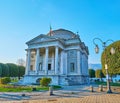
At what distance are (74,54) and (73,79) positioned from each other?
6250 millimetres

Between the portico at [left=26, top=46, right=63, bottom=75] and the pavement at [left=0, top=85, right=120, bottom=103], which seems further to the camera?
the portico at [left=26, top=46, right=63, bottom=75]

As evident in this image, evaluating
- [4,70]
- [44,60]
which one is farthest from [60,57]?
[4,70]

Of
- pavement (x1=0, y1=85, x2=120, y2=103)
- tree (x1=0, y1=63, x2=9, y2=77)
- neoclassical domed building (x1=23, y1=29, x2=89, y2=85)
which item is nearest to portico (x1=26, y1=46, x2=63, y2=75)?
neoclassical domed building (x1=23, y1=29, x2=89, y2=85)

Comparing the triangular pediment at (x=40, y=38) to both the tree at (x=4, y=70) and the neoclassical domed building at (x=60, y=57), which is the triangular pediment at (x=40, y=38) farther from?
the tree at (x=4, y=70)

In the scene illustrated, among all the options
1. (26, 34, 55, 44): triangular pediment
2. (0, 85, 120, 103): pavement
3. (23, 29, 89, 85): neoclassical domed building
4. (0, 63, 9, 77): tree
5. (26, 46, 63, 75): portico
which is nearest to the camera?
(0, 85, 120, 103): pavement

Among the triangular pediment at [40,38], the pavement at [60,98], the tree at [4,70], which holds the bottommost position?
the pavement at [60,98]

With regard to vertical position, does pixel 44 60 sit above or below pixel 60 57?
below

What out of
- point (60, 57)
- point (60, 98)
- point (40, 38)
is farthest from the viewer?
point (60, 57)

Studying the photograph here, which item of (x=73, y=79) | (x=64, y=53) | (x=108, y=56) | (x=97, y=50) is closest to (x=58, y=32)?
(x=64, y=53)

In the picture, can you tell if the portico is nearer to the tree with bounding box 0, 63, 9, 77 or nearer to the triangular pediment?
the triangular pediment

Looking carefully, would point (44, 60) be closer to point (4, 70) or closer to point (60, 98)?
point (4, 70)

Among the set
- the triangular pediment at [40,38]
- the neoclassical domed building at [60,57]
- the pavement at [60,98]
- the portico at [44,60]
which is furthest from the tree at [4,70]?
the pavement at [60,98]

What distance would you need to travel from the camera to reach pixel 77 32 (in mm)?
41812

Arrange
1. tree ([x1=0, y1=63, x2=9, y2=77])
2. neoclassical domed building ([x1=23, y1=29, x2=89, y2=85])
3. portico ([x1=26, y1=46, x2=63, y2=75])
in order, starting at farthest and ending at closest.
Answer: tree ([x1=0, y1=63, x2=9, y2=77]) < neoclassical domed building ([x1=23, y1=29, x2=89, y2=85]) < portico ([x1=26, y1=46, x2=63, y2=75])
